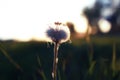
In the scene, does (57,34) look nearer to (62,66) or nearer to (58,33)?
(58,33)

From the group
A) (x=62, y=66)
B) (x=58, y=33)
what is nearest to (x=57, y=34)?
(x=58, y=33)

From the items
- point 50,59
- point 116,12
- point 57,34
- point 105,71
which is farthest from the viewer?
point 116,12

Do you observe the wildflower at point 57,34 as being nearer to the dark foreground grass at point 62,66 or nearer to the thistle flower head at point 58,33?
the thistle flower head at point 58,33

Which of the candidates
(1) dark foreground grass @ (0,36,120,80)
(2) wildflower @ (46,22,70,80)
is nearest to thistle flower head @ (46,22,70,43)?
(2) wildflower @ (46,22,70,80)

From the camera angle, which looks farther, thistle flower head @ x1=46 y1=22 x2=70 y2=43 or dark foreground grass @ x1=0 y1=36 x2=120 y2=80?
dark foreground grass @ x1=0 y1=36 x2=120 y2=80

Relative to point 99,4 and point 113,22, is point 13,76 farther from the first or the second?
point 99,4

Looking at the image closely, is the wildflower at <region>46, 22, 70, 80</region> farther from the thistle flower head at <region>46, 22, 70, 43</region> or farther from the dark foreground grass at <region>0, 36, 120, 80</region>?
the dark foreground grass at <region>0, 36, 120, 80</region>

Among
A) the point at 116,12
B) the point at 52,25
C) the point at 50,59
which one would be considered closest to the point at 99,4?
the point at 116,12

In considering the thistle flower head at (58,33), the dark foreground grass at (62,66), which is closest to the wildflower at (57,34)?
the thistle flower head at (58,33)
